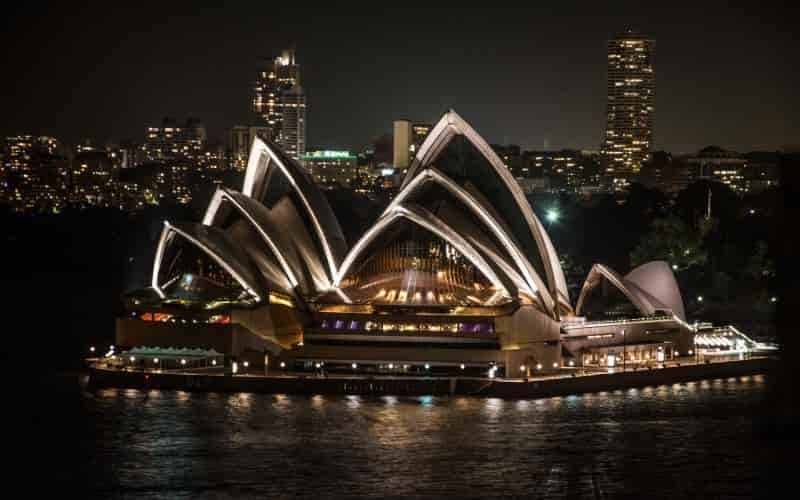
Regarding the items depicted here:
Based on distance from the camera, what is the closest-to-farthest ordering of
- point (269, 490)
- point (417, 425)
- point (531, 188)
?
point (269, 490) < point (417, 425) < point (531, 188)

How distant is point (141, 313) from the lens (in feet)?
162

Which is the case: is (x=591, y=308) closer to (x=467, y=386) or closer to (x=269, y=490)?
(x=467, y=386)

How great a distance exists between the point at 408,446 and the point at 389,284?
1467cm

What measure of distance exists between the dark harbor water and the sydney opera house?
136 inches

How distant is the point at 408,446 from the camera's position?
116ft

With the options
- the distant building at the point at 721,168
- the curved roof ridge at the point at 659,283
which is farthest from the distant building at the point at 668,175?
the curved roof ridge at the point at 659,283

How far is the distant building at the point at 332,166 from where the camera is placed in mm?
164125

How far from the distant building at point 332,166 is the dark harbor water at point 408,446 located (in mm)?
119815

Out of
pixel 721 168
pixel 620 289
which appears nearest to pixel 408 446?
pixel 620 289

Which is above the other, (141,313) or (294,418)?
(141,313)

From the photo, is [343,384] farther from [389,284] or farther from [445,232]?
[445,232]

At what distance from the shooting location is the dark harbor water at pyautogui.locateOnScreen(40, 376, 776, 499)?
31109mm

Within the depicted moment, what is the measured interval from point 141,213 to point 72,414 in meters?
99.4

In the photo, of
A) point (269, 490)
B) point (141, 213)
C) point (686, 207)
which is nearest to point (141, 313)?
point (269, 490)
